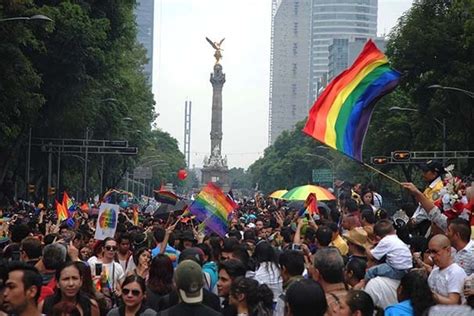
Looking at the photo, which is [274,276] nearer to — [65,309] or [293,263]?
[293,263]

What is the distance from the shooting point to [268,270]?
977 cm

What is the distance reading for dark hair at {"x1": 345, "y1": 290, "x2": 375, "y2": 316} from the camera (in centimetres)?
680

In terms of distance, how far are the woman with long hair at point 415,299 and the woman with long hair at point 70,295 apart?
2.29m

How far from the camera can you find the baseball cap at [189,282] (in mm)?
6742

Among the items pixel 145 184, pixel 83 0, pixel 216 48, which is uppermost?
pixel 216 48

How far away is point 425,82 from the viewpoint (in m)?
43.2

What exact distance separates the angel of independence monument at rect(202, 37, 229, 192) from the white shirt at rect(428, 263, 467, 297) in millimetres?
111748

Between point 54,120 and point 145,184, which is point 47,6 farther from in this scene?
point 145,184

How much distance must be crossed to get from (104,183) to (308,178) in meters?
59.7

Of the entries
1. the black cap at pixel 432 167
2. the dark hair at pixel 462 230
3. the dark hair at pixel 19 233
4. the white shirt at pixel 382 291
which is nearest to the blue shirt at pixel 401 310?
the white shirt at pixel 382 291

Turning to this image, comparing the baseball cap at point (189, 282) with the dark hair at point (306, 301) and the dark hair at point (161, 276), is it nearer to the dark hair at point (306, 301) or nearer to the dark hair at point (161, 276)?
the dark hair at point (306, 301)

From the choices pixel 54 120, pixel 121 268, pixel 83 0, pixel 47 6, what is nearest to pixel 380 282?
pixel 121 268

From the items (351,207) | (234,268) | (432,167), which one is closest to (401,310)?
(234,268)

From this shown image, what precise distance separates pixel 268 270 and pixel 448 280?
2137 millimetres
